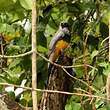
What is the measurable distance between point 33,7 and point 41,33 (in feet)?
1.78

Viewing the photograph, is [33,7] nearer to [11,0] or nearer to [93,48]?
[11,0]

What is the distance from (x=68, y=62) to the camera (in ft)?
4.55

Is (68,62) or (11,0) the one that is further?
(68,62)

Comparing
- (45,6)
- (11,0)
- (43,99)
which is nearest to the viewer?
(11,0)

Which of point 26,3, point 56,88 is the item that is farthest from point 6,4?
point 56,88

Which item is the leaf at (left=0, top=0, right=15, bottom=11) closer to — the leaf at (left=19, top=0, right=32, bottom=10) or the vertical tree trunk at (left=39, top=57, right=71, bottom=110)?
the leaf at (left=19, top=0, right=32, bottom=10)

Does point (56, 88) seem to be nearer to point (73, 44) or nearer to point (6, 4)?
Result: point (73, 44)

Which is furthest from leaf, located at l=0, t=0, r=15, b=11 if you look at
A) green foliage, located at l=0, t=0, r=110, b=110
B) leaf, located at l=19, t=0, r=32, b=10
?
green foliage, located at l=0, t=0, r=110, b=110

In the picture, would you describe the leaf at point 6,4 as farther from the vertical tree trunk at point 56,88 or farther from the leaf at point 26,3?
the vertical tree trunk at point 56,88

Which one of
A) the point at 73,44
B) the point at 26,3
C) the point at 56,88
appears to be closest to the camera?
the point at 26,3

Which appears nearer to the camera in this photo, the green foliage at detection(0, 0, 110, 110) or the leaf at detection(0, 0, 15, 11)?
the leaf at detection(0, 0, 15, 11)

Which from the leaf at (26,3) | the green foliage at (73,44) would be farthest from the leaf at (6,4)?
the green foliage at (73,44)

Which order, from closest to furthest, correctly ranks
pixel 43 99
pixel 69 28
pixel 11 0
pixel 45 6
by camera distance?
pixel 11 0 < pixel 43 99 < pixel 45 6 < pixel 69 28

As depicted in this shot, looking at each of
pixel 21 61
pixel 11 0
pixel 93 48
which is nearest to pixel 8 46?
pixel 21 61
